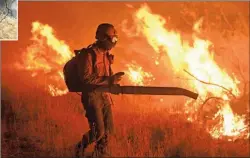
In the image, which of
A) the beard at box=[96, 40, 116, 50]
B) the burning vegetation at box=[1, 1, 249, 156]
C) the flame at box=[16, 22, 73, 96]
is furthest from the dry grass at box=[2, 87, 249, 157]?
the beard at box=[96, 40, 116, 50]

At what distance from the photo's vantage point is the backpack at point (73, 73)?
4723mm

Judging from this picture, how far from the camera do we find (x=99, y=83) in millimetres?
4695

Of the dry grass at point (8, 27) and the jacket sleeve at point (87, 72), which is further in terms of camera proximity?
the dry grass at point (8, 27)

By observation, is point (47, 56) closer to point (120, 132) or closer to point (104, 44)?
point (104, 44)

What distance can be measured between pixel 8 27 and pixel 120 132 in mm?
1148

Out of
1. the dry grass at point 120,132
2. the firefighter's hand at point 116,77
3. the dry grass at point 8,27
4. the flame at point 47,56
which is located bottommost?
the dry grass at point 120,132

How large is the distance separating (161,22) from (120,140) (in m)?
0.93

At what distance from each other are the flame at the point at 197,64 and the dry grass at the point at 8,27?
91 centimetres

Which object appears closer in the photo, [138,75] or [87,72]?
[87,72]

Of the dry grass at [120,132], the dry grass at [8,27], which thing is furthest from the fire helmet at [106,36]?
the dry grass at [8,27]

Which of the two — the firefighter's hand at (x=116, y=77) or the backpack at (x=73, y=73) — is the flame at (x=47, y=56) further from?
the firefighter's hand at (x=116, y=77)

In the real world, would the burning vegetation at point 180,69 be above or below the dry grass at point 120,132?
above

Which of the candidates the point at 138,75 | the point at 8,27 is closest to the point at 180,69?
the point at 138,75

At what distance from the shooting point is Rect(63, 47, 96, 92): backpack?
15.5ft
